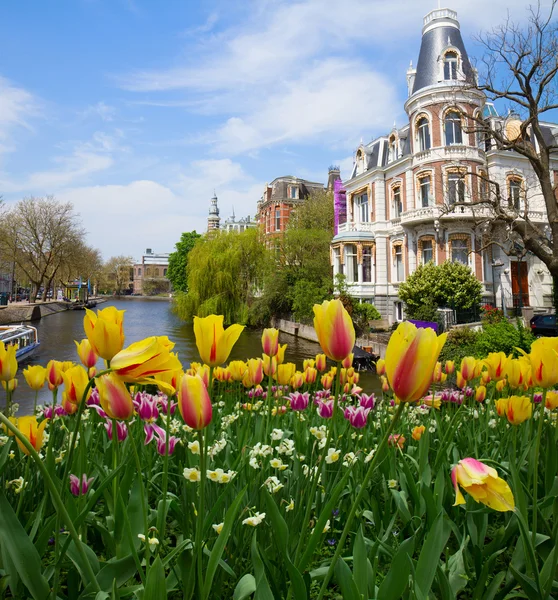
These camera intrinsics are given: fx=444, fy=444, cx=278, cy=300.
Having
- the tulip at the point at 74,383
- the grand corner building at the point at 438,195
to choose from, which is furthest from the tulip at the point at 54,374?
the grand corner building at the point at 438,195

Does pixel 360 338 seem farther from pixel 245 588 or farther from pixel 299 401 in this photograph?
pixel 245 588

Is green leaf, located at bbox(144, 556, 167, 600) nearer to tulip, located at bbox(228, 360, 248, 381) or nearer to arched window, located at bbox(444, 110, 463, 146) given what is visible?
tulip, located at bbox(228, 360, 248, 381)

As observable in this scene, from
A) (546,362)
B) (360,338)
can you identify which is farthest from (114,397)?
(360,338)

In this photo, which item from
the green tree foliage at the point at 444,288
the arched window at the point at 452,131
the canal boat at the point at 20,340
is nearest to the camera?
the canal boat at the point at 20,340

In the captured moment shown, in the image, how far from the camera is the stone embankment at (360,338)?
1609 centimetres

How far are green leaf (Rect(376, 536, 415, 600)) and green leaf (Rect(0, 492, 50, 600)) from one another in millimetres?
732

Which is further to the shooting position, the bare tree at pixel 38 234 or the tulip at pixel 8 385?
the bare tree at pixel 38 234

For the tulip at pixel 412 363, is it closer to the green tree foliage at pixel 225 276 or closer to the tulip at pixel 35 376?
the tulip at pixel 35 376

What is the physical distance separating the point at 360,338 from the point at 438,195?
292 inches

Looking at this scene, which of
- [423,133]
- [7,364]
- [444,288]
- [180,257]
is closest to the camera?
[7,364]

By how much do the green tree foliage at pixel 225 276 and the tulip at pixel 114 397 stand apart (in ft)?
75.3

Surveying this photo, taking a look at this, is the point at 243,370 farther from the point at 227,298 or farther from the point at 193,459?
the point at 227,298

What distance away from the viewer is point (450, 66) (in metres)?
19.8

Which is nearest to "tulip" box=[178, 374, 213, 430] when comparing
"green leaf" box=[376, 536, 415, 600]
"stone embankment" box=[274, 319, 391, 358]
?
"green leaf" box=[376, 536, 415, 600]
